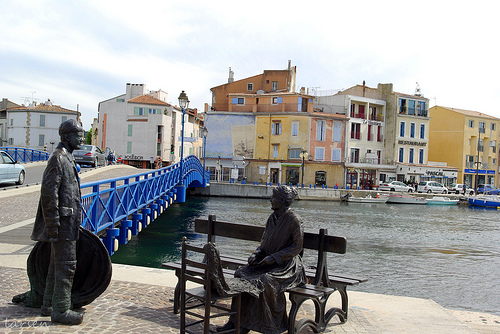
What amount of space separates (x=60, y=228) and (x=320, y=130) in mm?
46201

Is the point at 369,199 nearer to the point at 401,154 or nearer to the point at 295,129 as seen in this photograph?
the point at 295,129

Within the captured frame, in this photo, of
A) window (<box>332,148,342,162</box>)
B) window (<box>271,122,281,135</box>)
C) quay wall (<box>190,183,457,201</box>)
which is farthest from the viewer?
window (<box>332,148,342,162</box>)

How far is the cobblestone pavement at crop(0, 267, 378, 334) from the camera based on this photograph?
4312 millimetres

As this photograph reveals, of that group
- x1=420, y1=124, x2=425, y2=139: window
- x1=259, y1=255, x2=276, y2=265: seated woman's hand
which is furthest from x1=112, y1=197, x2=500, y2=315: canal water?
x1=420, y1=124, x2=425, y2=139: window

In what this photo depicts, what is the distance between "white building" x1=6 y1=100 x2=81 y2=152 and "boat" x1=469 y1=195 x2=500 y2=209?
155 ft

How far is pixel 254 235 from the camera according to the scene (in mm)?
5543

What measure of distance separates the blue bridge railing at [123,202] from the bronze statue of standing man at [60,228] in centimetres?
376

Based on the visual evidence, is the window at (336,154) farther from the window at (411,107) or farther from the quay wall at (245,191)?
the window at (411,107)

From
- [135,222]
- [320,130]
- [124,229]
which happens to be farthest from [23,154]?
[320,130]

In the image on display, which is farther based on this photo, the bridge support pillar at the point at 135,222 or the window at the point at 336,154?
the window at the point at 336,154

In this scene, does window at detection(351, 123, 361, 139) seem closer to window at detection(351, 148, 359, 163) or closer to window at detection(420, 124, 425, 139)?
window at detection(351, 148, 359, 163)

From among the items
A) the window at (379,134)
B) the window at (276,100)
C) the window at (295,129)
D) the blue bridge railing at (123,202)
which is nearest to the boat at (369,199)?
the window at (295,129)

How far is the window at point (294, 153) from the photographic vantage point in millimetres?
48375

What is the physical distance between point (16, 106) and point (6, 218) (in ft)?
200
